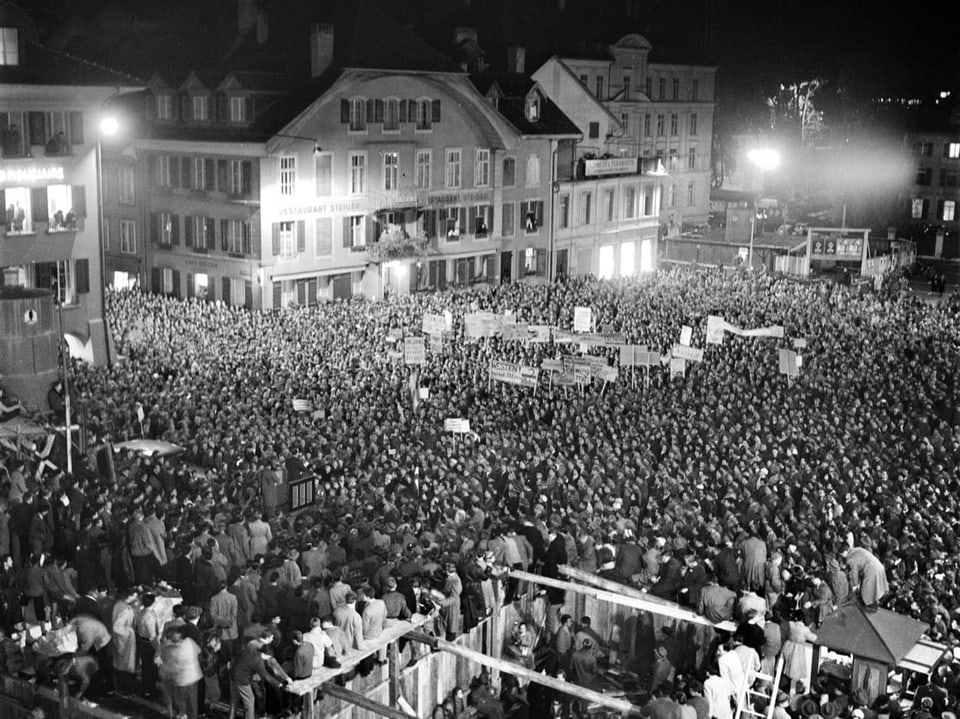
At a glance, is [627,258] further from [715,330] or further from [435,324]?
[435,324]

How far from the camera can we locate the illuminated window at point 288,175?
46297 mm

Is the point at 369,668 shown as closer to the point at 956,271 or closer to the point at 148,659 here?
the point at 148,659

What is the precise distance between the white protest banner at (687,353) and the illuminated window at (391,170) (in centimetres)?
2219

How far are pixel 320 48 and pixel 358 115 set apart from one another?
2.98m

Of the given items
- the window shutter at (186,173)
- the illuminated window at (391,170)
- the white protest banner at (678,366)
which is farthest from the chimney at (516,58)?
the white protest banner at (678,366)

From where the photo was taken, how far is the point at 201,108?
4753 centimetres

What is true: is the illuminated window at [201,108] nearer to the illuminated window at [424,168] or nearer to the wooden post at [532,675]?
the illuminated window at [424,168]

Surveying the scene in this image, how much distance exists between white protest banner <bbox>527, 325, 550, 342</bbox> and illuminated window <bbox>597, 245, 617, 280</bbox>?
24753 mm

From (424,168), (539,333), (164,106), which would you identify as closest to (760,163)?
(424,168)

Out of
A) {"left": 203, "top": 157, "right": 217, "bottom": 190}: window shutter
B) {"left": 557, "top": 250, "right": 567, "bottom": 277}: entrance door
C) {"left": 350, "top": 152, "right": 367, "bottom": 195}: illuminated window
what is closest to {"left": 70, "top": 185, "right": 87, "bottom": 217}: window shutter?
{"left": 203, "top": 157, "right": 217, "bottom": 190}: window shutter

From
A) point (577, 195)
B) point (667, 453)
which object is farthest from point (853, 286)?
point (667, 453)

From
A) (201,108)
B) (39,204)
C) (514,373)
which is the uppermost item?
(201,108)

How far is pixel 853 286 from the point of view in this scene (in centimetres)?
5181

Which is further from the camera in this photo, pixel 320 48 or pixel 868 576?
pixel 320 48
